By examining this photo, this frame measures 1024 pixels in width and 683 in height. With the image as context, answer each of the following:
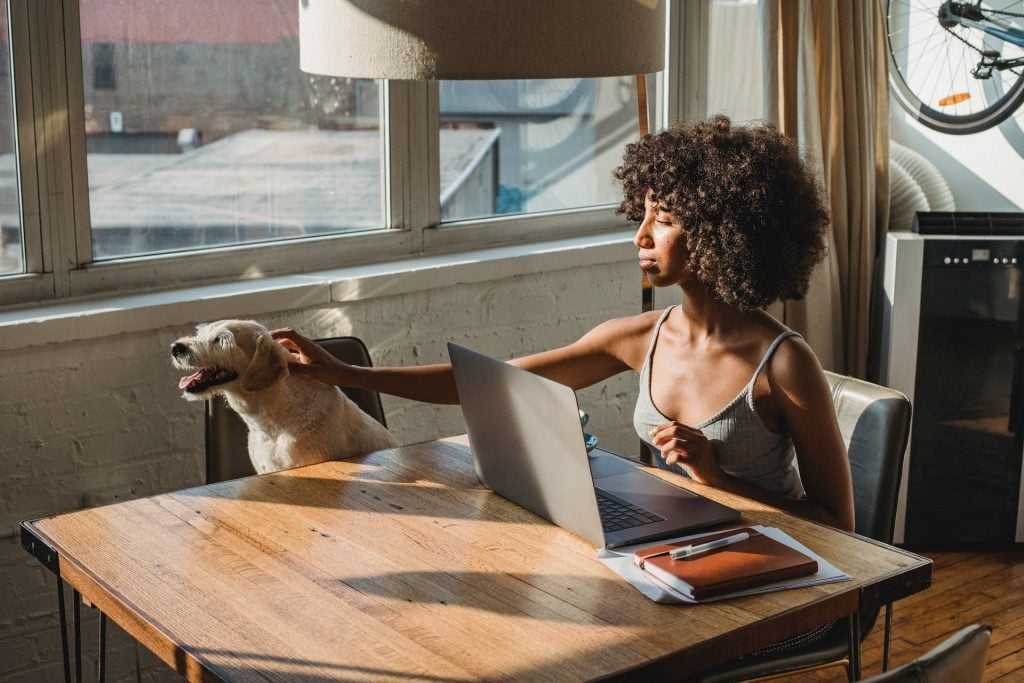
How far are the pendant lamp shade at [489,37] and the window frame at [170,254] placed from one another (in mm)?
1216

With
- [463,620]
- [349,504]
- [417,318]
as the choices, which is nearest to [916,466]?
[417,318]

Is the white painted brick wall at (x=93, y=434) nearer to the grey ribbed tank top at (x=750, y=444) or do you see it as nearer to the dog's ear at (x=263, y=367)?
the dog's ear at (x=263, y=367)

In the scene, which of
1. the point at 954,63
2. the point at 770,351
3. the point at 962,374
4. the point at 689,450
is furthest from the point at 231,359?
the point at 954,63

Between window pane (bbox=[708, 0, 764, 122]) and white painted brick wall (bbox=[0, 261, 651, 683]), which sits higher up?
window pane (bbox=[708, 0, 764, 122])

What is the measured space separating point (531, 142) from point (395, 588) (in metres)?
2.15

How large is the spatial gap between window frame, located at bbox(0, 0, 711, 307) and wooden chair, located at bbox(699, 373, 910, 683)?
4.49ft

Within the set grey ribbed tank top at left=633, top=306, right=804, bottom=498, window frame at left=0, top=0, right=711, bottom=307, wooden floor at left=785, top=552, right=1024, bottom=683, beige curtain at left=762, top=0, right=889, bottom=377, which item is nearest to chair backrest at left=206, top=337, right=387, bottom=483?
window frame at left=0, top=0, right=711, bottom=307

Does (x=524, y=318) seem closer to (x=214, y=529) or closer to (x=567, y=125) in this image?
(x=567, y=125)

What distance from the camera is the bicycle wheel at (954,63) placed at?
12.5ft

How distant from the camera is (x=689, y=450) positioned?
1.96 meters

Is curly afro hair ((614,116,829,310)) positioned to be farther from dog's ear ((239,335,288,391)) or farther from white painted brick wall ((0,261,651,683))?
white painted brick wall ((0,261,651,683))

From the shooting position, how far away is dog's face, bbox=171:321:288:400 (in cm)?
227

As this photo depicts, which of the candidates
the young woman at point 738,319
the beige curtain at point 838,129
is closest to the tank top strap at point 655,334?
the young woman at point 738,319

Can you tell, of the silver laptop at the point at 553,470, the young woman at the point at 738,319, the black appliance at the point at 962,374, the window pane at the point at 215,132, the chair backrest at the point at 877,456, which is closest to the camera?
the silver laptop at the point at 553,470
